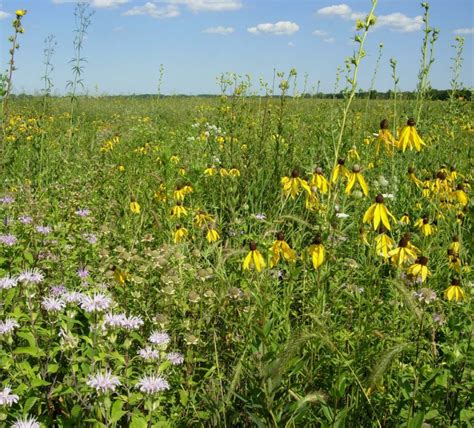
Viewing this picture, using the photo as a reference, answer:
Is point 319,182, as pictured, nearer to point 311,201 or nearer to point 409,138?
point 311,201

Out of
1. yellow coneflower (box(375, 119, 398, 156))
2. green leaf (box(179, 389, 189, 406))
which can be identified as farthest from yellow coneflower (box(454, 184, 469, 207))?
green leaf (box(179, 389, 189, 406))

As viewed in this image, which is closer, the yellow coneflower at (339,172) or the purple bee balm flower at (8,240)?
the yellow coneflower at (339,172)

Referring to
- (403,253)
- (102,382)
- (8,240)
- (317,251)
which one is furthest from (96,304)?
(403,253)

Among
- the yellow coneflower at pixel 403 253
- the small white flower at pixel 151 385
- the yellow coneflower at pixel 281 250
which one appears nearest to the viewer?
the small white flower at pixel 151 385

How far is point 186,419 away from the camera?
1.91 meters

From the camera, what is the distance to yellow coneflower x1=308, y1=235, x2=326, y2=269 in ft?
6.44

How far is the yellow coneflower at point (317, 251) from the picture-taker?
1962 mm

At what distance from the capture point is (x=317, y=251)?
78.8 inches

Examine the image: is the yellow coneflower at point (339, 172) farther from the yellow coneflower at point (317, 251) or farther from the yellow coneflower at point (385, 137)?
the yellow coneflower at point (317, 251)

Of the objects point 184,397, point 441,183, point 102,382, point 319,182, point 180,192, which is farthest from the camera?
point 180,192

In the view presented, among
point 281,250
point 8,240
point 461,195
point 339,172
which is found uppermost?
point 339,172

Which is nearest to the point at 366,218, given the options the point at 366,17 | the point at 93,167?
the point at 366,17

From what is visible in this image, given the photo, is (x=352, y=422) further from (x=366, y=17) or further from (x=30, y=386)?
(x=366, y=17)

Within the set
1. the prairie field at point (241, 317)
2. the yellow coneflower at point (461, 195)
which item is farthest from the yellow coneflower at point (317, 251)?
the yellow coneflower at point (461, 195)
